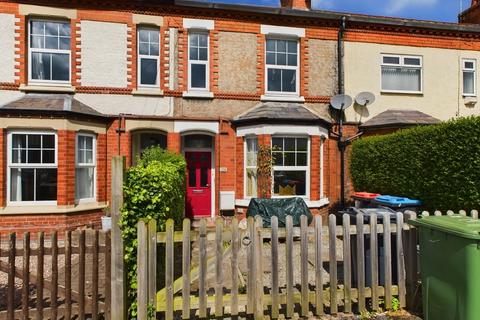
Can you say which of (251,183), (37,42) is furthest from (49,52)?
(251,183)

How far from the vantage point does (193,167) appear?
1067cm

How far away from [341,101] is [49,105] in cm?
868

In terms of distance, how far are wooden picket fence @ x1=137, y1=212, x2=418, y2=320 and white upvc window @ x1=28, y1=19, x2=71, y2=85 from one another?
7906 mm

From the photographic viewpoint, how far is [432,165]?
21.6ft

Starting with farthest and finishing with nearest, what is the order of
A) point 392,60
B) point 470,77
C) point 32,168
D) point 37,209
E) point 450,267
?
point 470,77 < point 392,60 < point 32,168 < point 37,209 < point 450,267

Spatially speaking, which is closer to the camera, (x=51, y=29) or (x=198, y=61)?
(x=51, y=29)

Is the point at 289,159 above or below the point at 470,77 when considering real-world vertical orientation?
below

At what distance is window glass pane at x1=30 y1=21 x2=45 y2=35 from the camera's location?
9.16 meters

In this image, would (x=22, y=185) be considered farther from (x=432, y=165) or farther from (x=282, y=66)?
(x=432, y=165)

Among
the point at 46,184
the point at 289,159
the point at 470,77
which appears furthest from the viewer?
the point at 470,77

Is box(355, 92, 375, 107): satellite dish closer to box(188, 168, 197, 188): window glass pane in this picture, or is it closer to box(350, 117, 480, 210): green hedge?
box(350, 117, 480, 210): green hedge

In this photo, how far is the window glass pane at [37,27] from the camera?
9156 millimetres

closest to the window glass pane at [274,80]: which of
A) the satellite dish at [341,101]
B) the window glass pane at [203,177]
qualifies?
the satellite dish at [341,101]

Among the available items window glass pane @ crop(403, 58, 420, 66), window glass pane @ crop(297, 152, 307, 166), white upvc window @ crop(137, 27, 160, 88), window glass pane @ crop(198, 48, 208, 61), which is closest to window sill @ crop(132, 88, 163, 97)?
white upvc window @ crop(137, 27, 160, 88)
